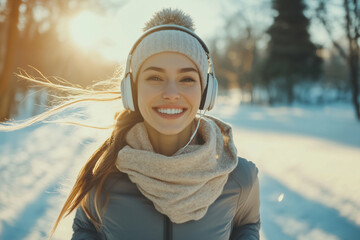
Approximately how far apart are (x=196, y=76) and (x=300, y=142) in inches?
346

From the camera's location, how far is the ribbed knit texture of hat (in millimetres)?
1604

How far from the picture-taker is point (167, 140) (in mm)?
1823

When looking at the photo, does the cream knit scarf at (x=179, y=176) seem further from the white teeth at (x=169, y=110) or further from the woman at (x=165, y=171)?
the white teeth at (x=169, y=110)

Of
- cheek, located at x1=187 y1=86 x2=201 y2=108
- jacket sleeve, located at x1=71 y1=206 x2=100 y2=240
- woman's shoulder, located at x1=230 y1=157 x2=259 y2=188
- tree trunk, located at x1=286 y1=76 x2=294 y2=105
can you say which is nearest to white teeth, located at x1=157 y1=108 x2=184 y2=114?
cheek, located at x1=187 y1=86 x2=201 y2=108

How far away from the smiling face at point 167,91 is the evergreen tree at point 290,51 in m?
30.2

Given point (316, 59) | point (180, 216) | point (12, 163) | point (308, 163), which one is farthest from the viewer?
point (316, 59)

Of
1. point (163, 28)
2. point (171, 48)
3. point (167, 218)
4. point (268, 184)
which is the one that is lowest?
point (268, 184)

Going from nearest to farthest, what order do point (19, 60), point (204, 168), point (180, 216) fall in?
1. point (180, 216)
2. point (204, 168)
3. point (19, 60)

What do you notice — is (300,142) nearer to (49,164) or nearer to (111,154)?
(49,164)

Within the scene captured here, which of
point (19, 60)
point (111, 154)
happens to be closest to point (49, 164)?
point (111, 154)

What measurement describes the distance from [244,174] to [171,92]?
0.72 m

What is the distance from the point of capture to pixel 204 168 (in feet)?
5.40

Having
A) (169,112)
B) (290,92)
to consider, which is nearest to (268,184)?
(169,112)

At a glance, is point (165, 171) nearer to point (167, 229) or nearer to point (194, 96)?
point (167, 229)
